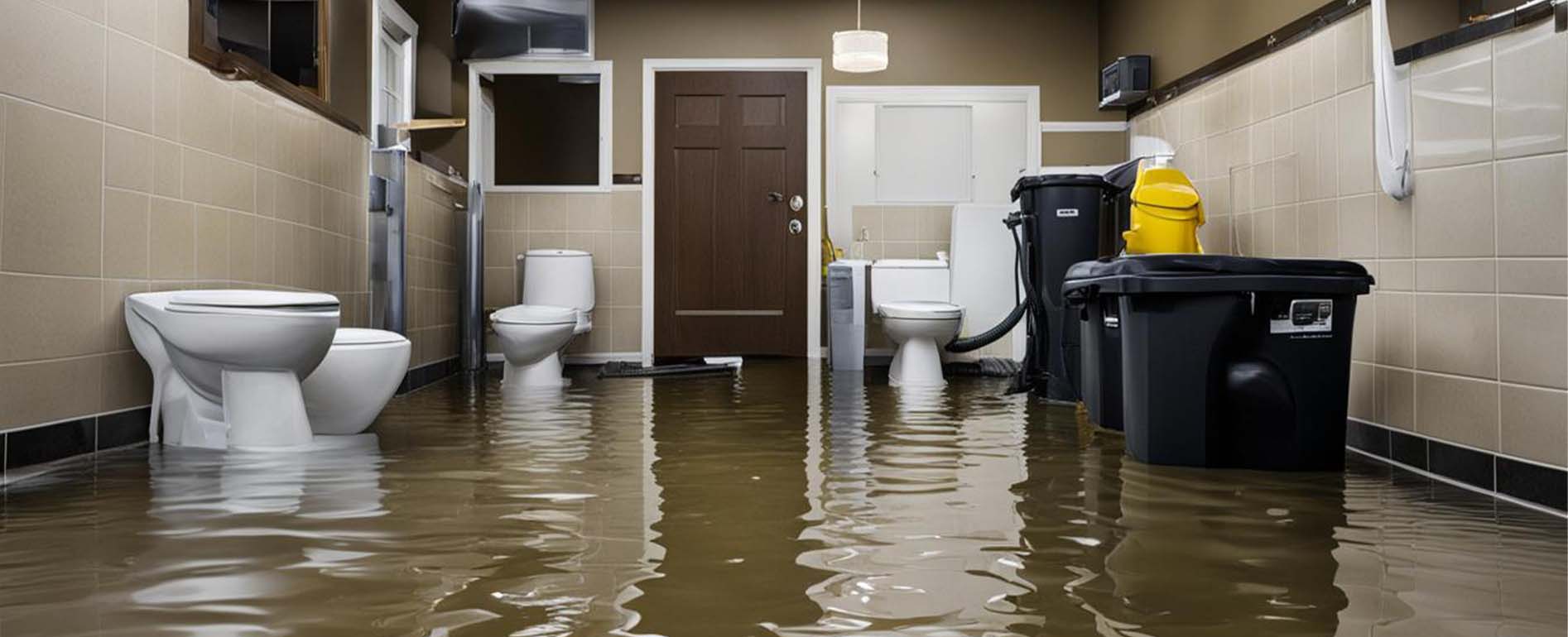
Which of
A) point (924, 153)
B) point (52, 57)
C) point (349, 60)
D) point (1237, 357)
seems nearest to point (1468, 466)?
point (1237, 357)

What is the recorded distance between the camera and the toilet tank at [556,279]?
22.5ft

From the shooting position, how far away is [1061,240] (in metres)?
4.84

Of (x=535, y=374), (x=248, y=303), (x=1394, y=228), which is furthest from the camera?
(x=535, y=374)

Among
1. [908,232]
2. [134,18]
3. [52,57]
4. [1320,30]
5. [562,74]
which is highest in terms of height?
[562,74]

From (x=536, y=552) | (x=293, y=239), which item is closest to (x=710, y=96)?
(x=293, y=239)

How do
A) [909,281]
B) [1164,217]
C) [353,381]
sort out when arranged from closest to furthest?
[353,381]
[1164,217]
[909,281]

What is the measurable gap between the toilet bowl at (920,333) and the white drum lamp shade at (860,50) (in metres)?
1.39

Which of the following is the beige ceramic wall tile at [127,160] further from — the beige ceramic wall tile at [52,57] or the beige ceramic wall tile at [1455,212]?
the beige ceramic wall tile at [1455,212]

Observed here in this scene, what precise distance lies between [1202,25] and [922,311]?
197cm

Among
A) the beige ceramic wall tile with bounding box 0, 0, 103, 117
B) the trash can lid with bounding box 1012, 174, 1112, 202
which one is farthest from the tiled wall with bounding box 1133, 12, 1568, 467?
the beige ceramic wall tile with bounding box 0, 0, 103, 117

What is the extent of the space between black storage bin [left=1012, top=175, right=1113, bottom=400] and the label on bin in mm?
1841

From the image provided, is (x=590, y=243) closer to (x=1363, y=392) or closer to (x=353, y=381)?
(x=353, y=381)

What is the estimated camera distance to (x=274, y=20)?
4.00 meters

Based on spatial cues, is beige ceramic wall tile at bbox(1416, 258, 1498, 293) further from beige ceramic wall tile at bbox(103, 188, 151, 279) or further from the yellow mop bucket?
beige ceramic wall tile at bbox(103, 188, 151, 279)
